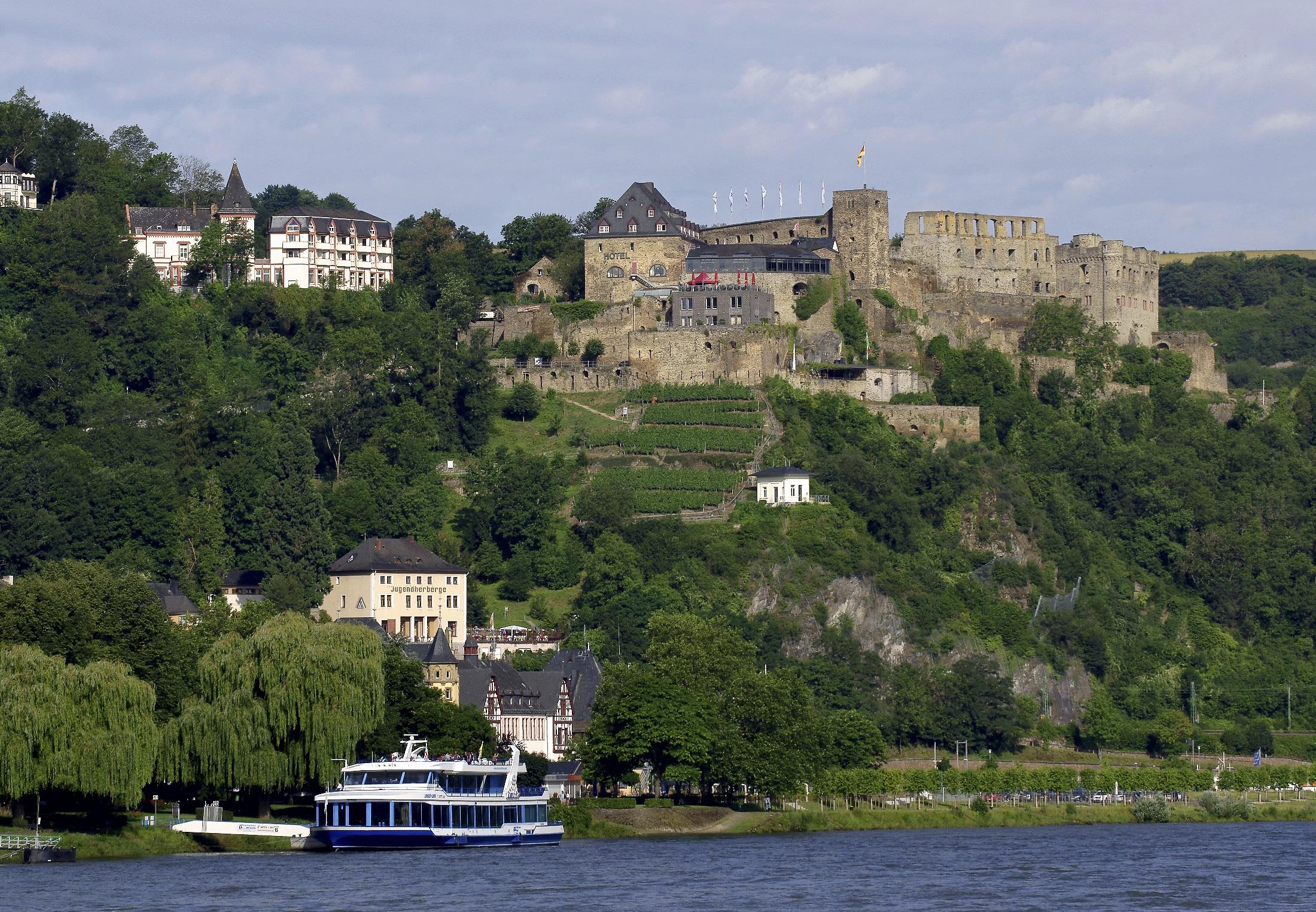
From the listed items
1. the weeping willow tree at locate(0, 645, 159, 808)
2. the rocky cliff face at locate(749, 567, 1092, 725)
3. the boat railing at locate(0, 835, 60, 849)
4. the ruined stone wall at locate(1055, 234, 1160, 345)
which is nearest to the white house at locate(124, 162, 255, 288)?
the rocky cliff face at locate(749, 567, 1092, 725)

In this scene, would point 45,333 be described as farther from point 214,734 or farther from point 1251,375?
point 1251,375

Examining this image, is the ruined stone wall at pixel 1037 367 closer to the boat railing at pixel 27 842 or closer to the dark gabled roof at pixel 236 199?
the dark gabled roof at pixel 236 199

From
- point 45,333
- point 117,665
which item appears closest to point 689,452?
point 45,333

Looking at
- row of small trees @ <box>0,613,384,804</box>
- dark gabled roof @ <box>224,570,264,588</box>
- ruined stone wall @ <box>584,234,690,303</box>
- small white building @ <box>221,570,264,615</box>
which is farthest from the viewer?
ruined stone wall @ <box>584,234,690,303</box>

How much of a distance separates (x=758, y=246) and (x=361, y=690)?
6023cm

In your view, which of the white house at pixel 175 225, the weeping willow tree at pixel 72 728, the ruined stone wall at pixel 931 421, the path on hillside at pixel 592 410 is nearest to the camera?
the weeping willow tree at pixel 72 728

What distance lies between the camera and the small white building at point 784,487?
11981cm

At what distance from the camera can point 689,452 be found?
123 m

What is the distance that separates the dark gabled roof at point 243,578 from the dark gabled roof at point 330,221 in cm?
2976

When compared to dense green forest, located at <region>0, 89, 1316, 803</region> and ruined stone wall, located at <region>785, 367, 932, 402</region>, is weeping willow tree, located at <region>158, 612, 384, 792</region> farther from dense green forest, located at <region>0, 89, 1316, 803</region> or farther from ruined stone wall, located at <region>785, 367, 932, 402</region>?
ruined stone wall, located at <region>785, 367, 932, 402</region>

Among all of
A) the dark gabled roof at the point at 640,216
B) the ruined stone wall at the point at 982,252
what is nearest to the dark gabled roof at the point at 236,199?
the dark gabled roof at the point at 640,216

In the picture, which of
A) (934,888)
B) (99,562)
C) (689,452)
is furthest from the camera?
(689,452)

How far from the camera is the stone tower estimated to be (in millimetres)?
135875

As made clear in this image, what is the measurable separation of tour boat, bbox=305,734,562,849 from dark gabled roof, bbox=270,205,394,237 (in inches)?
2482
